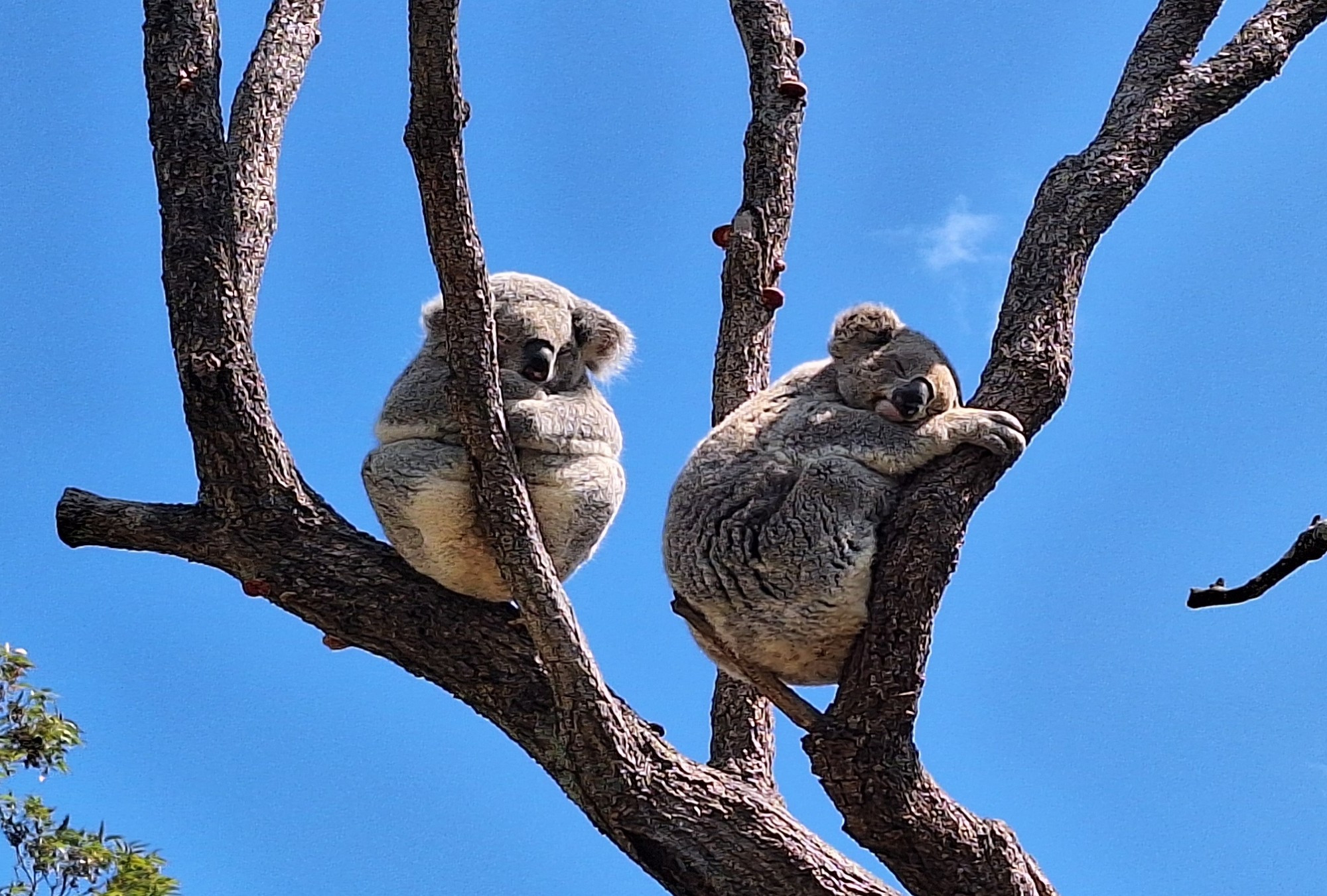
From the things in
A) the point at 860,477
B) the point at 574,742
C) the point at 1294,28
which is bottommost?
the point at 574,742

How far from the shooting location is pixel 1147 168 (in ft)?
15.3

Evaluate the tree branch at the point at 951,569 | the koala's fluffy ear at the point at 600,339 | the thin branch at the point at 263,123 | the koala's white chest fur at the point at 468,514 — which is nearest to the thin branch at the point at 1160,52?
the tree branch at the point at 951,569

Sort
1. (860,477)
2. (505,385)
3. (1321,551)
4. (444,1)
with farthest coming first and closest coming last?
(505,385), (860,477), (444,1), (1321,551)

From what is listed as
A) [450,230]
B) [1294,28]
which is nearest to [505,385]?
[450,230]

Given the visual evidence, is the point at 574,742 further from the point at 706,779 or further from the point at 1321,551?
the point at 1321,551

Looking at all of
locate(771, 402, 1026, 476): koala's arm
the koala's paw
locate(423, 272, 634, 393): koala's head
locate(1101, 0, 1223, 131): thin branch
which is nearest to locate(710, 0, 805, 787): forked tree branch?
locate(423, 272, 634, 393): koala's head

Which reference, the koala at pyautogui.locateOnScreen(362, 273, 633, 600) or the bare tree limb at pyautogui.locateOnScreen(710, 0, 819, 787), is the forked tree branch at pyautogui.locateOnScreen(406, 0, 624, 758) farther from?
the bare tree limb at pyautogui.locateOnScreen(710, 0, 819, 787)

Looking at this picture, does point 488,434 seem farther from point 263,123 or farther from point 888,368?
point 263,123

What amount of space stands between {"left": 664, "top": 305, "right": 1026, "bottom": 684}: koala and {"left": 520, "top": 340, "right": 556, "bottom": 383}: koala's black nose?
1.70ft

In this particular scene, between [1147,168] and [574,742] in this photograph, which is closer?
[574,742]

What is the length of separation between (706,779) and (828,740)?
34 cm

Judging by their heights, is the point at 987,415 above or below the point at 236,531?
above

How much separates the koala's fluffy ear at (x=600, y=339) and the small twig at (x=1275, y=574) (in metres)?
2.46

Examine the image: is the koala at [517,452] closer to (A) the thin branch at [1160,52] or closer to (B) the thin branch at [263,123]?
(B) the thin branch at [263,123]
